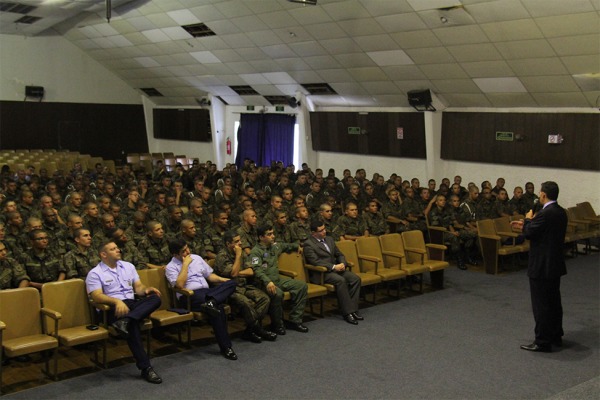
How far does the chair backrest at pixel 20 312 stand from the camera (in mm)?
4660

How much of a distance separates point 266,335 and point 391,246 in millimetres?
2361

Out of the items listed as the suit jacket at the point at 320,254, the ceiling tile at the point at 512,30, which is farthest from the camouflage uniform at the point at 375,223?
the ceiling tile at the point at 512,30

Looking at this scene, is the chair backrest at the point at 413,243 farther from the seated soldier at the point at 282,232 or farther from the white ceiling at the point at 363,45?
the white ceiling at the point at 363,45

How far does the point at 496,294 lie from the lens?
24.4ft

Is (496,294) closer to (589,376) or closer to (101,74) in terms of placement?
(589,376)

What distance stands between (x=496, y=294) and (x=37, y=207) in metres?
5.93

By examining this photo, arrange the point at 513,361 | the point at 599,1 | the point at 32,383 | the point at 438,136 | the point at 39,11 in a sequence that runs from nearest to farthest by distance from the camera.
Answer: the point at 32,383 < the point at 513,361 < the point at 599,1 < the point at 438,136 < the point at 39,11

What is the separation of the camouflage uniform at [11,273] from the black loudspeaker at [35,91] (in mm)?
14118

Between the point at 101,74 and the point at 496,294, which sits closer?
the point at 496,294

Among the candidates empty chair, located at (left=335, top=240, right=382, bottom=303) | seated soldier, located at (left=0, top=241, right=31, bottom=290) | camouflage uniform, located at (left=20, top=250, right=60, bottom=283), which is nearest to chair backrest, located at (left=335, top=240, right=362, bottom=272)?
empty chair, located at (left=335, top=240, right=382, bottom=303)

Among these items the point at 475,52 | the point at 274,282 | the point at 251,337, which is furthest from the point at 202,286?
the point at 475,52

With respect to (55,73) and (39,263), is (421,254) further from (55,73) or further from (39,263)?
(55,73)

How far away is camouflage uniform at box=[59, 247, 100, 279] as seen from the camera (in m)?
5.63

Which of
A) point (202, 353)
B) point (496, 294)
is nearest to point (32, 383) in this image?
point (202, 353)
